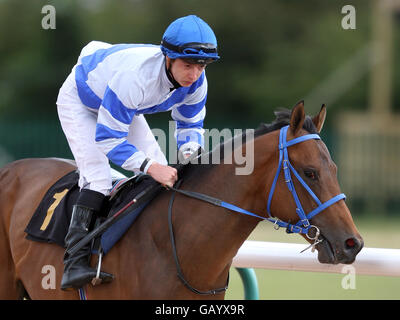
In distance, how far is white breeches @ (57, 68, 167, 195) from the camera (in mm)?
4023

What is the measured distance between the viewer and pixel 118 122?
372 centimetres

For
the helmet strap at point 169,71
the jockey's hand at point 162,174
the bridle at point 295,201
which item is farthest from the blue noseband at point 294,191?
the helmet strap at point 169,71

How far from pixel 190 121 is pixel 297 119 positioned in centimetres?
106

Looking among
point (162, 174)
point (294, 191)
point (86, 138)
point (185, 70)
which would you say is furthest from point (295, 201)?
A: point (86, 138)

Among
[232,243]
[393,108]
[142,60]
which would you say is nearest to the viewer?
[232,243]

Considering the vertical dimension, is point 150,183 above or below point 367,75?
above

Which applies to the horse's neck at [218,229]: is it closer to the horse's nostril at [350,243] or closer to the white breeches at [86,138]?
the horse's nostril at [350,243]

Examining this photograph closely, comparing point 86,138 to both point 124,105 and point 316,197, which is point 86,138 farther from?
point 316,197

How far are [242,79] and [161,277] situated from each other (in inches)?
737

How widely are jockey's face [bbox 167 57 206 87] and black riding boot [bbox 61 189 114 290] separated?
2.67 ft

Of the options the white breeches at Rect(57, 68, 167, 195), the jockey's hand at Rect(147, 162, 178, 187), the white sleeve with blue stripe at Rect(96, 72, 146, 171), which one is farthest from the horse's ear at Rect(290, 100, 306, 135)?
the white breeches at Rect(57, 68, 167, 195)
